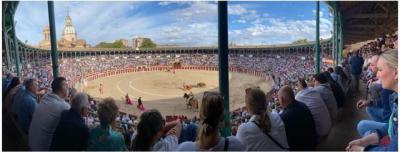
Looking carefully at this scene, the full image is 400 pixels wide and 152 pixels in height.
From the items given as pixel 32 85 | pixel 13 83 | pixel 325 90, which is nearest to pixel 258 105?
pixel 325 90

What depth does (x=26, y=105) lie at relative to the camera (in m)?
1.97

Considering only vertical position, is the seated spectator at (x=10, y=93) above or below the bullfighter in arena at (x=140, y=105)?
above

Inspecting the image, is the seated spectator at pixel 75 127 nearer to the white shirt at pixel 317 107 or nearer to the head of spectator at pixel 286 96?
the head of spectator at pixel 286 96

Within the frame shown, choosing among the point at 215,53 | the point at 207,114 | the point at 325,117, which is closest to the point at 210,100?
the point at 207,114

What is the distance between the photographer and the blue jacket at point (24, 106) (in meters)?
1.96

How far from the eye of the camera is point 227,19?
1.84m

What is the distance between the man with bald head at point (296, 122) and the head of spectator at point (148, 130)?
1.86ft

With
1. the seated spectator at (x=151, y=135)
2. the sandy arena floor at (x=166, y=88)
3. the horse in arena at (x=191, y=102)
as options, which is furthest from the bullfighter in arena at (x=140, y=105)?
the seated spectator at (x=151, y=135)

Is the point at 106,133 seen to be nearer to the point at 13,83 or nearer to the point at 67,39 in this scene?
the point at 67,39

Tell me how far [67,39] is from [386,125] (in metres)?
1.47

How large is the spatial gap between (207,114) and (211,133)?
0.06 meters

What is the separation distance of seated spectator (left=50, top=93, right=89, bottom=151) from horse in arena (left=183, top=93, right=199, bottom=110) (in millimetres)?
492

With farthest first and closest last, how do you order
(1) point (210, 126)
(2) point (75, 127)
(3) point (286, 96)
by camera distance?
(2) point (75, 127) → (3) point (286, 96) → (1) point (210, 126)

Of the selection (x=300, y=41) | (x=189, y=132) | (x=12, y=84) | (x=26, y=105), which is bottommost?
(x=189, y=132)
